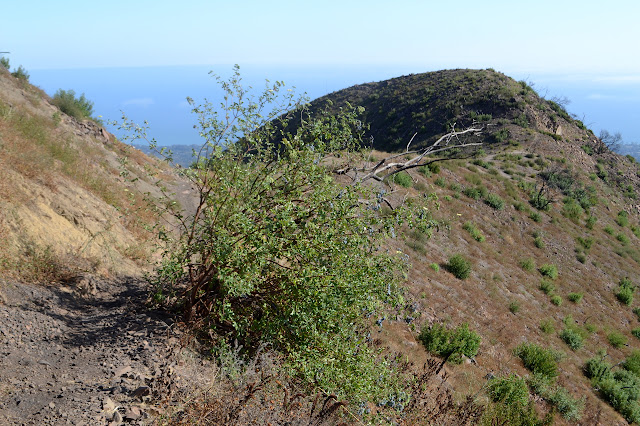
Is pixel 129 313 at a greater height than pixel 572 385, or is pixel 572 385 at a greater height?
pixel 129 313

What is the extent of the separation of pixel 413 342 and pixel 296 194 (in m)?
6.17

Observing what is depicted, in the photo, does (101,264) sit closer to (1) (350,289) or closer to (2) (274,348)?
(2) (274,348)

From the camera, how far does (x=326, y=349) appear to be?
5094 mm

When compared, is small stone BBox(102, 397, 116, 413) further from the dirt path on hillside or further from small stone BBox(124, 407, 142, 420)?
small stone BBox(124, 407, 142, 420)

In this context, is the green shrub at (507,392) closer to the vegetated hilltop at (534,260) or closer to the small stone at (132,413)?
the vegetated hilltop at (534,260)

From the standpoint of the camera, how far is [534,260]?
19312mm

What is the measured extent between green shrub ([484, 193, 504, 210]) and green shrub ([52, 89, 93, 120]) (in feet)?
70.0

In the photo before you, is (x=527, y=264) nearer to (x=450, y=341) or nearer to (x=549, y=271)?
(x=549, y=271)

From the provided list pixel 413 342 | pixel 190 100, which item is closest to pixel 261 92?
pixel 190 100

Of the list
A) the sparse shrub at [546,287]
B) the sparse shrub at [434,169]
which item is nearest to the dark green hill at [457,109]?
the sparse shrub at [434,169]

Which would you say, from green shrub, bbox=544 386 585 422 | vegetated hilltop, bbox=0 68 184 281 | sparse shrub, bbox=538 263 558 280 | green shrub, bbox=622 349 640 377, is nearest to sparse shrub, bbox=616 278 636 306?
sparse shrub, bbox=538 263 558 280

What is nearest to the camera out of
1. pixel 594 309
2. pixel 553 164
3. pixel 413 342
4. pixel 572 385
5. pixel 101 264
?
pixel 101 264

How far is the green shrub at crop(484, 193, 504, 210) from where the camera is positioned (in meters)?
22.1

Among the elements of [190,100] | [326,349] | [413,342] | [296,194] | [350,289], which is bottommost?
[413,342]
